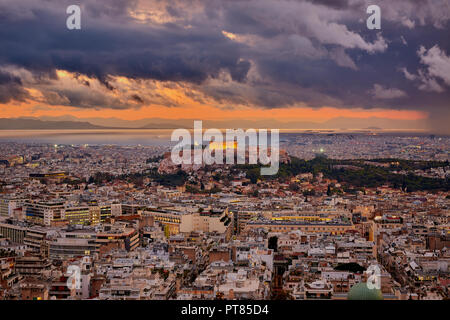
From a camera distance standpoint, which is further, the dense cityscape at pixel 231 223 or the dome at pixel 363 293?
the dense cityscape at pixel 231 223

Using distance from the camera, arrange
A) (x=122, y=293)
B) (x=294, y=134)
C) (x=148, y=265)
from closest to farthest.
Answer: (x=122, y=293), (x=148, y=265), (x=294, y=134)

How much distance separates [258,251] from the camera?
32.0 feet

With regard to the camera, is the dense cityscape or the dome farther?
the dense cityscape

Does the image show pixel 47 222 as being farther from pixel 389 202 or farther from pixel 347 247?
pixel 389 202

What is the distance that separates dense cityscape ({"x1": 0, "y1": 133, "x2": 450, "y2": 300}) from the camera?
7781mm

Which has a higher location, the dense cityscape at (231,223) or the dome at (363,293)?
the dome at (363,293)

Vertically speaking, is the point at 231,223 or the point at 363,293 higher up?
the point at 363,293

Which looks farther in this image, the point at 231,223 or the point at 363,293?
the point at 231,223

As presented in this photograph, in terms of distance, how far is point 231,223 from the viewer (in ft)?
47.5

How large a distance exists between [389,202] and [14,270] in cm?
1149

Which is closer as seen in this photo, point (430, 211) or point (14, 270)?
point (14, 270)

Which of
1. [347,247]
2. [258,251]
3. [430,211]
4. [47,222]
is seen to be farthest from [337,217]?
[47,222]

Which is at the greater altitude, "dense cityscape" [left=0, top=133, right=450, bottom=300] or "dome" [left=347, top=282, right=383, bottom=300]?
"dome" [left=347, top=282, right=383, bottom=300]

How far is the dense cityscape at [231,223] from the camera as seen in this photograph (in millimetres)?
7781
